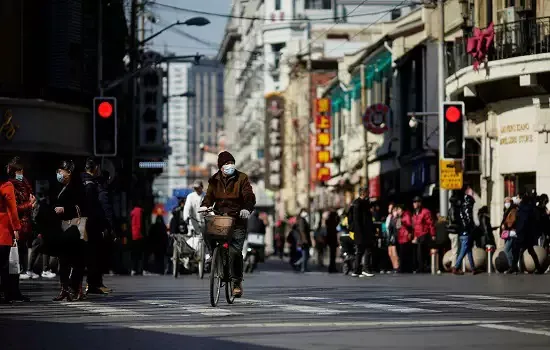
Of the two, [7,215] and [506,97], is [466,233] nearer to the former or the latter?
[506,97]

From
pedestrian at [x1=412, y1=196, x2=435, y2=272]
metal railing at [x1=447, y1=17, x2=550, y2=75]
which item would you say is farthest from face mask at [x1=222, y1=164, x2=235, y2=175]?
metal railing at [x1=447, y1=17, x2=550, y2=75]

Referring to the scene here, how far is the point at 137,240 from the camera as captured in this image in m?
39.5

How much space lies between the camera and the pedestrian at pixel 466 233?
35500 mm

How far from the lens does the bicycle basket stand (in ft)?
62.5

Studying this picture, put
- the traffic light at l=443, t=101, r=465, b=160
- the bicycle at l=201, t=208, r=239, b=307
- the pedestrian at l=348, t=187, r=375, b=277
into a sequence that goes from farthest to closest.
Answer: the pedestrian at l=348, t=187, r=375, b=277 < the traffic light at l=443, t=101, r=465, b=160 < the bicycle at l=201, t=208, r=239, b=307

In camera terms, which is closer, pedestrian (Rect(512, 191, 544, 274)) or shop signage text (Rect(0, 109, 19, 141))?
pedestrian (Rect(512, 191, 544, 274))

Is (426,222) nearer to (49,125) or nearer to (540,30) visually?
(540,30)

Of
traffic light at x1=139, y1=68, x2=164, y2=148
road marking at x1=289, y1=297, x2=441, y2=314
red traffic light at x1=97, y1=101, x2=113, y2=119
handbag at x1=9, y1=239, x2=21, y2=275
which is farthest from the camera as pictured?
traffic light at x1=139, y1=68, x2=164, y2=148

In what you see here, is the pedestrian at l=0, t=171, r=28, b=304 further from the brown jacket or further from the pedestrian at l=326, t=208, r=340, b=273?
the pedestrian at l=326, t=208, r=340, b=273

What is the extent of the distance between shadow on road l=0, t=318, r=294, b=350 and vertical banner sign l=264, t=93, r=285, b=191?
99936 millimetres

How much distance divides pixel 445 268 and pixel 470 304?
20.6m

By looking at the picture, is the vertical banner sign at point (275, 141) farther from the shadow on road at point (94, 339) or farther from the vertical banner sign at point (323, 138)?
the shadow on road at point (94, 339)

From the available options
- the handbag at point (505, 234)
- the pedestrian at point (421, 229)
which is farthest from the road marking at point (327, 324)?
the pedestrian at point (421, 229)

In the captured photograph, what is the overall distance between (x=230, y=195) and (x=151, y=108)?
66.4 m
